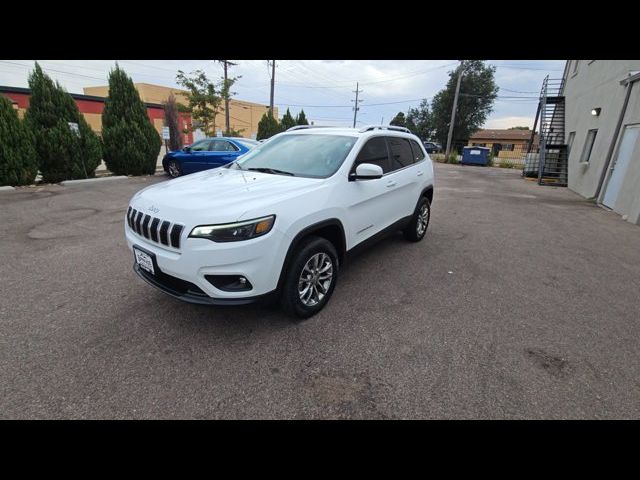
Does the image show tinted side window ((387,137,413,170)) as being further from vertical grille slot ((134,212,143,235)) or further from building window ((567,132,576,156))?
building window ((567,132,576,156))

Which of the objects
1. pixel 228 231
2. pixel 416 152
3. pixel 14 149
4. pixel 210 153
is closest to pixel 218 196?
pixel 228 231

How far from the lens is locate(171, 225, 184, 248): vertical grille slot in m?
2.29

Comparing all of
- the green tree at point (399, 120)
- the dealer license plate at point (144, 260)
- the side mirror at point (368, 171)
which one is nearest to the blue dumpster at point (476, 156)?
the side mirror at point (368, 171)

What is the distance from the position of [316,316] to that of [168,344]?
131 cm

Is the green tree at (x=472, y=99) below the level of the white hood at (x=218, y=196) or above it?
above

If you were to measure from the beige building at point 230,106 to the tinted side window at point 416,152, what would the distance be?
32.9m

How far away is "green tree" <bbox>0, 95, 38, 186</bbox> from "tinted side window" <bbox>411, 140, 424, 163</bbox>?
11.1 metres

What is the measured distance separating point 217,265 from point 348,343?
4.21ft

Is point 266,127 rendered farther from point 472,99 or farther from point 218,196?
point 472,99

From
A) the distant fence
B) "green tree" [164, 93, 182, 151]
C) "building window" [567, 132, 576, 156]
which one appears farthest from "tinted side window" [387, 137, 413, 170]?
A: "green tree" [164, 93, 182, 151]

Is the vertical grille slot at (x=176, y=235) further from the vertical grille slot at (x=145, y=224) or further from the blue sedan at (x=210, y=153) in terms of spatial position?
the blue sedan at (x=210, y=153)

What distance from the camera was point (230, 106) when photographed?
44.3m

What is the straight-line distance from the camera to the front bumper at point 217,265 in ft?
Answer: 7.32
